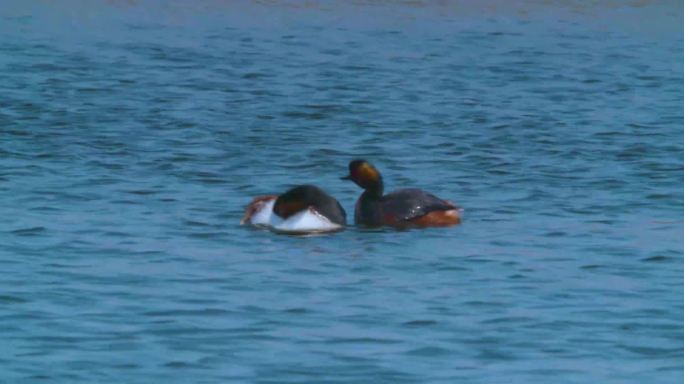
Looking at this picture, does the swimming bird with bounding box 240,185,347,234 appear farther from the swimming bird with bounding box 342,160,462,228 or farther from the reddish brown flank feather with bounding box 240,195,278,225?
the swimming bird with bounding box 342,160,462,228

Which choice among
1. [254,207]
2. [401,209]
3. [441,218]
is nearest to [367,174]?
[401,209]

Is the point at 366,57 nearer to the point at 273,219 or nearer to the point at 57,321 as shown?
the point at 273,219

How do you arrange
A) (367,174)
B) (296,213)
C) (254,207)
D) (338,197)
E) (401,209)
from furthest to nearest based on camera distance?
(338,197), (367,174), (401,209), (254,207), (296,213)

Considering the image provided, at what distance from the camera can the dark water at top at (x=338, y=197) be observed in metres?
10.1

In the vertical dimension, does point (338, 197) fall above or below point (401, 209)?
below

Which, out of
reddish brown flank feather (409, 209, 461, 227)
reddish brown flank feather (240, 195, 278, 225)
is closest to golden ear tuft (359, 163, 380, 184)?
reddish brown flank feather (409, 209, 461, 227)

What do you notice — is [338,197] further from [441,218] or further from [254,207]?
[441,218]

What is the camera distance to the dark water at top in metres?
10.1

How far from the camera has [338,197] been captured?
1645cm

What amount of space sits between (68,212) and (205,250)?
1923mm

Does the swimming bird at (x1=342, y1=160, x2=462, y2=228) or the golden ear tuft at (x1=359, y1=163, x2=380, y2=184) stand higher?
the golden ear tuft at (x1=359, y1=163, x2=380, y2=184)

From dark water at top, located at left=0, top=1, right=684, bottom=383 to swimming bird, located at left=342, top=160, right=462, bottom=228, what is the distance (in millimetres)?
215

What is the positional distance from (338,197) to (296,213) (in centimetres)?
205

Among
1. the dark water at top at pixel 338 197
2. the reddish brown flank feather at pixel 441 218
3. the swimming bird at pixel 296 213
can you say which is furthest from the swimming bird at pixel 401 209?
the swimming bird at pixel 296 213
